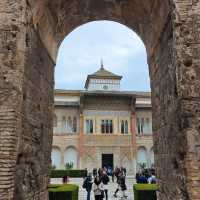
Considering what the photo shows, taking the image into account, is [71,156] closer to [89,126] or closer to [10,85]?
[89,126]

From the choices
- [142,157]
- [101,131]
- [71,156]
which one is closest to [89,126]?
[101,131]

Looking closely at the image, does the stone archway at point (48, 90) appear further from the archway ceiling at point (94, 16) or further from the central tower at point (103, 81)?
the central tower at point (103, 81)

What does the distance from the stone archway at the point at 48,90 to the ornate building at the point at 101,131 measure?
69.9 ft

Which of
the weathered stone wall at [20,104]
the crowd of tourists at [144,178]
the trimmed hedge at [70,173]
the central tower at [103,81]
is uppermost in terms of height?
the central tower at [103,81]

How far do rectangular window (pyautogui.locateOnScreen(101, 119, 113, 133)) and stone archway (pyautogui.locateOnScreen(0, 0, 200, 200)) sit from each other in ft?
72.2

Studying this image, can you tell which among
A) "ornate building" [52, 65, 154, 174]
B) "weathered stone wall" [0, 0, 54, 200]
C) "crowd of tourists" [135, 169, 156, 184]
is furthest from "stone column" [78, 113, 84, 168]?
"weathered stone wall" [0, 0, 54, 200]

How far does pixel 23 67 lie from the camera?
4.04m

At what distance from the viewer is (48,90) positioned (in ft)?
20.2

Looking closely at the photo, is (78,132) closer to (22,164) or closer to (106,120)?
(106,120)

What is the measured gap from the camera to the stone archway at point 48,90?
3.59m

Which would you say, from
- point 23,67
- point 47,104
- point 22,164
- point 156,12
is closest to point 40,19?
point 23,67

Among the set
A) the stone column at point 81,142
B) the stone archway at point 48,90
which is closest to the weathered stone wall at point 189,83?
the stone archway at point 48,90

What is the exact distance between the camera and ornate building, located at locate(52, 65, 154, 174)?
89.1 ft

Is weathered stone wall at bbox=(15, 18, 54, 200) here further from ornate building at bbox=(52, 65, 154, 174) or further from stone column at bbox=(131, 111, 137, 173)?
stone column at bbox=(131, 111, 137, 173)
